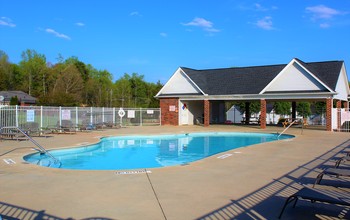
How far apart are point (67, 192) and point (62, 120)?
1840 centimetres

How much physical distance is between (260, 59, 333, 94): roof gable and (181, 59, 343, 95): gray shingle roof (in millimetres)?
464

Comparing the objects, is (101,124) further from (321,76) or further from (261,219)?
(261,219)

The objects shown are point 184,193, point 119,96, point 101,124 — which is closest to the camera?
point 184,193

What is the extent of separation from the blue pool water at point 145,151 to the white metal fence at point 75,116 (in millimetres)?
5033

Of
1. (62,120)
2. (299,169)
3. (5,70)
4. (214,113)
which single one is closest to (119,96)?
(5,70)

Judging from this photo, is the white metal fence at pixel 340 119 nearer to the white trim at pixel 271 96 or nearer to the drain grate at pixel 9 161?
the white trim at pixel 271 96

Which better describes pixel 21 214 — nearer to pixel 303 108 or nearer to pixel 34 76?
pixel 303 108

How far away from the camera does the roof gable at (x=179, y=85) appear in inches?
1386

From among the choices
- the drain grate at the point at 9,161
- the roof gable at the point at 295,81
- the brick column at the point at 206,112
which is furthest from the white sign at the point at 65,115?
the roof gable at the point at 295,81

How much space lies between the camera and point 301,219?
5.63m

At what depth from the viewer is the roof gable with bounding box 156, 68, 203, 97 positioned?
35216 millimetres

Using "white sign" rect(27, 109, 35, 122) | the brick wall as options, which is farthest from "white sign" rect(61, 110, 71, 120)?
the brick wall

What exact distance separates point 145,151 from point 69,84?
46515mm

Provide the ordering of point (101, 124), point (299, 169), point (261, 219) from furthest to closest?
point (101, 124) → point (299, 169) → point (261, 219)
